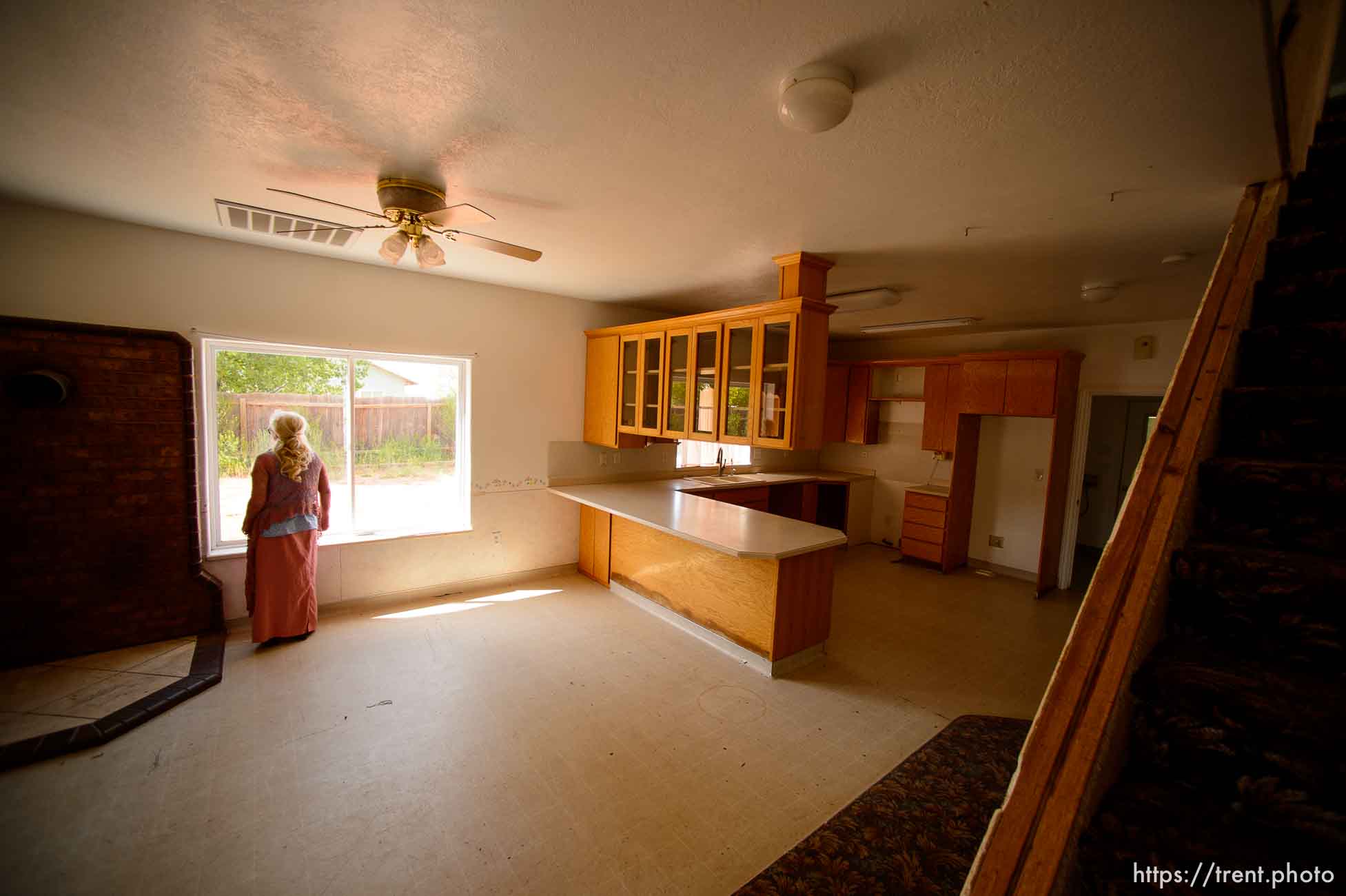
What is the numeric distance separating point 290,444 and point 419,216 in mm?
1883

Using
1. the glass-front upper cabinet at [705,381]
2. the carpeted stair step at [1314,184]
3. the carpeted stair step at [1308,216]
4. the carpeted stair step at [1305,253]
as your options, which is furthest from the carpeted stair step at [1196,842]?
the glass-front upper cabinet at [705,381]

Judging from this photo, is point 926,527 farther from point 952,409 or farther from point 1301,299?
point 1301,299

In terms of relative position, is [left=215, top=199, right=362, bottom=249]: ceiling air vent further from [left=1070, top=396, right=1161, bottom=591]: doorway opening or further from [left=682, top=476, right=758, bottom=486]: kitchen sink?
[left=1070, top=396, right=1161, bottom=591]: doorway opening

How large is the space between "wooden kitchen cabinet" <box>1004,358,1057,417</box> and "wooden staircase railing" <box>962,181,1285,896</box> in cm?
335

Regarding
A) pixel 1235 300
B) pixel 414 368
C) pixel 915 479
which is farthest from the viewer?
pixel 915 479

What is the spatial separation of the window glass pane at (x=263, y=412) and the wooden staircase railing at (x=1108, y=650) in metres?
4.15

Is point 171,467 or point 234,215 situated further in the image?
point 171,467

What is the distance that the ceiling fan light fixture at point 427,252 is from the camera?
2.23 metres

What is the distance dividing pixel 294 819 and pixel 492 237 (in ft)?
9.32

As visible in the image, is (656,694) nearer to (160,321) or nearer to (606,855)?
(606,855)

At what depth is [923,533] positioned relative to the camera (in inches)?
207

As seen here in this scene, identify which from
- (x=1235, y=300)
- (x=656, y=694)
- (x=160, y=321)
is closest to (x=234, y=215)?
(x=160, y=321)

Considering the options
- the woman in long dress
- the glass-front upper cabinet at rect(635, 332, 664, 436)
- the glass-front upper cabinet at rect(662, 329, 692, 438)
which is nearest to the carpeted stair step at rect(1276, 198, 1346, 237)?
the glass-front upper cabinet at rect(662, 329, 692, 438)

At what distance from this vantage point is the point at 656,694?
2.79 meters
